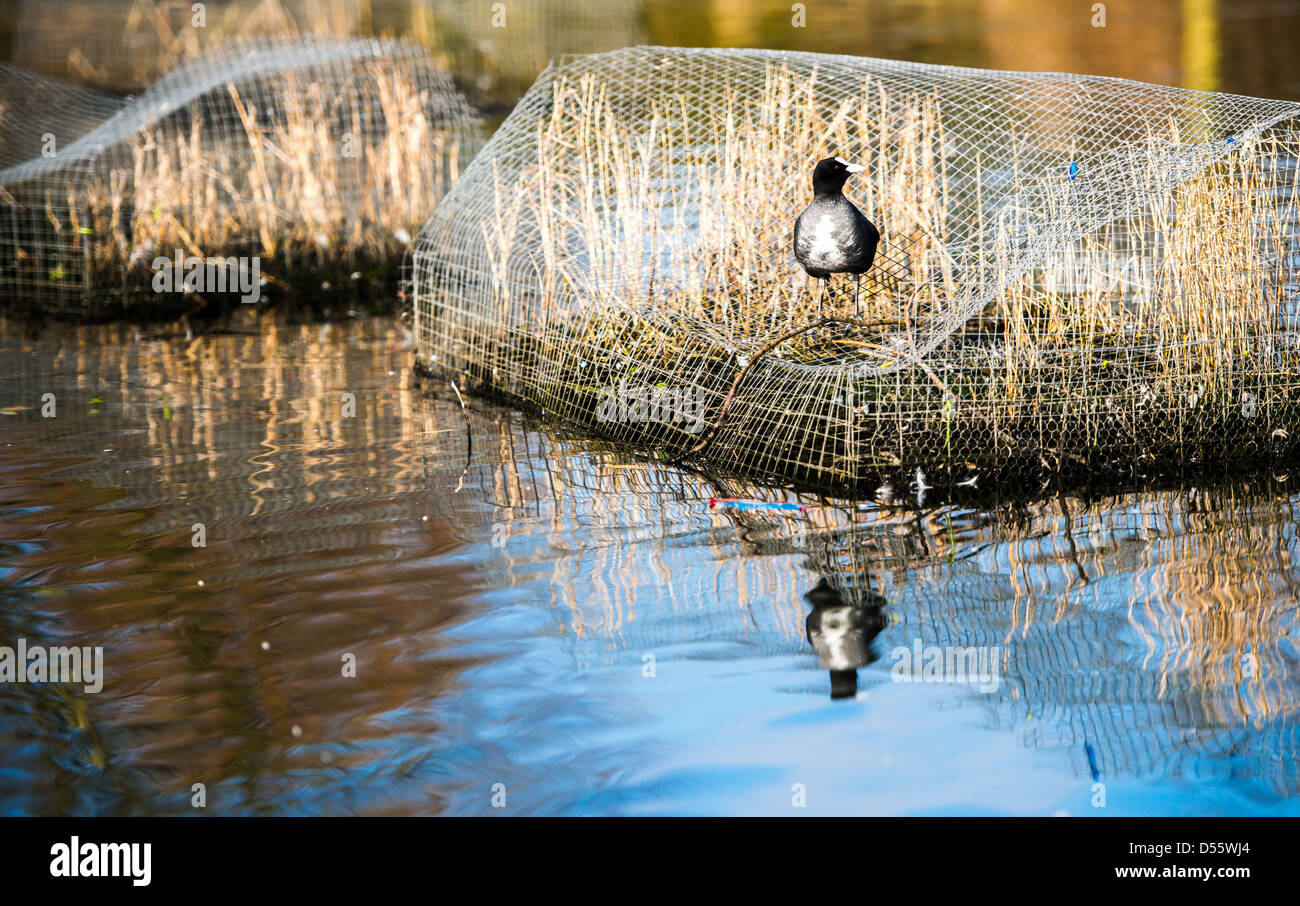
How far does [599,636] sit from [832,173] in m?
3.01

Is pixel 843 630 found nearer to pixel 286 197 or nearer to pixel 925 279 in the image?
pixel 925 279

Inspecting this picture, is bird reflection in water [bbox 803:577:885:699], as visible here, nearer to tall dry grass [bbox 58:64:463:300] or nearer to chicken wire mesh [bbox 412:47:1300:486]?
chicken wire mesh [bbox 412:47:1300:486]

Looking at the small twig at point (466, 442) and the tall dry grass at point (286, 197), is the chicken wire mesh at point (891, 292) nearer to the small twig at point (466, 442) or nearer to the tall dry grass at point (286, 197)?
the small twig at point (466, 442)

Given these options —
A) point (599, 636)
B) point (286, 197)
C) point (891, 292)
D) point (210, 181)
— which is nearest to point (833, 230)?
point (891, 292)

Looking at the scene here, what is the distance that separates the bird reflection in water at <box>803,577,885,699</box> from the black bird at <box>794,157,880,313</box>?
6.72 ft

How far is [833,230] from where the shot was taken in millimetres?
7219

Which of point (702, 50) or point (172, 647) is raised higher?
point (702, 50)

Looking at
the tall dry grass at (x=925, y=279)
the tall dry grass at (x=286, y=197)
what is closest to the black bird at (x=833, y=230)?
the tall dry grass at (x=925, y=279)

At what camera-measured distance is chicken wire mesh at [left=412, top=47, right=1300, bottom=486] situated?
721 centimetres

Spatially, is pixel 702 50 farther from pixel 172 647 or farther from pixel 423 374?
pixel 172 647

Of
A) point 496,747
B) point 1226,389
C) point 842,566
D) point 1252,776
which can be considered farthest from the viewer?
point 1226,389

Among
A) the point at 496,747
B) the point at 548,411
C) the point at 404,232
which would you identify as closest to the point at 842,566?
the point at 496,747
